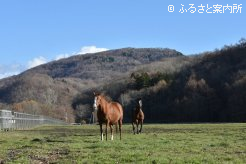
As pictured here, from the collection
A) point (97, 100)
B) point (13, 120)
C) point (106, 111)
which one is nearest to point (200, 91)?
point (13, 120)

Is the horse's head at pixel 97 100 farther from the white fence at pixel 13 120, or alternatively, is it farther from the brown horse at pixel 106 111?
the white fence at pixel 13 120

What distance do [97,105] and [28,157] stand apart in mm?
8705

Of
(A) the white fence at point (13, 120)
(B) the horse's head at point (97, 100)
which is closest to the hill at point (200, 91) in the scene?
(A) the white fence at point (13, 120)

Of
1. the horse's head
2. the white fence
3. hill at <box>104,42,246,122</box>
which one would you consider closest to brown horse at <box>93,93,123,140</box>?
the horse's head

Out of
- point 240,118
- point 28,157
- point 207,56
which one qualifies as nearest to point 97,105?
point 28,157

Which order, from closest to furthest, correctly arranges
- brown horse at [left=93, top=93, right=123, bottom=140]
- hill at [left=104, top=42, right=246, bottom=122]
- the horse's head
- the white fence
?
the horse's head, brown horse at [left=93, top=93, right=123, bottom=140], the white fence, hill at [left=104, top=42, right=246, bottom=122]

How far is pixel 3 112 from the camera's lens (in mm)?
52656

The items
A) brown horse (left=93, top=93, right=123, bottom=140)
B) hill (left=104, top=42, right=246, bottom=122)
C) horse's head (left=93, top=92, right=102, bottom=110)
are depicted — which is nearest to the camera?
horse's head (left=93, top=92, right=102, bottom=110)

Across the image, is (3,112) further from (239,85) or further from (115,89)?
(115,89)

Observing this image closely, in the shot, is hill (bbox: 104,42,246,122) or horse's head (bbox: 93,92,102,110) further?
hill (bbox: 104,42,246,122)

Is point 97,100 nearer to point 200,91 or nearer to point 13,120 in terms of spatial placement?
point 13,120

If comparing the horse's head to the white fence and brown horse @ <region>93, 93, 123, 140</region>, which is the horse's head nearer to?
brown horse @ <region>93, 93, 123, 140</region>

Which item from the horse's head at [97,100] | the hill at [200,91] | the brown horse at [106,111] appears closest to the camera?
the horse's head at [97,100]

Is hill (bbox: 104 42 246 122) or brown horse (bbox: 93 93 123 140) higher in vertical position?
hill (bbox: 104 42 246 122)
